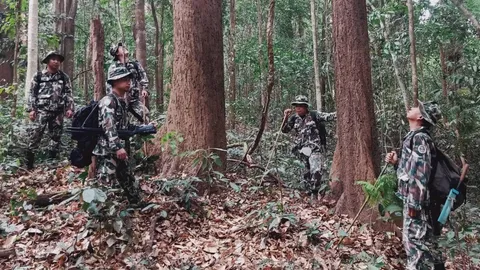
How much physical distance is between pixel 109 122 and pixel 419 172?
339 centimetres

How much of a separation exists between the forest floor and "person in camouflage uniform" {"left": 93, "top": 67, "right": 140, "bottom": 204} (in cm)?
31

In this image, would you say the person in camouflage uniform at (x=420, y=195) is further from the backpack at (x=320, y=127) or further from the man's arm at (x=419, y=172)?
the backpack at (x=320, y=127)

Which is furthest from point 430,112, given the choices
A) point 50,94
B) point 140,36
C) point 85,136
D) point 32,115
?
point 140,36

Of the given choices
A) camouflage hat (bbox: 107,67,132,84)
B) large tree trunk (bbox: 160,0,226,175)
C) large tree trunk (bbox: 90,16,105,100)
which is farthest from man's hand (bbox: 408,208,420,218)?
large tree trunk (bbox: 90,16,105,100)

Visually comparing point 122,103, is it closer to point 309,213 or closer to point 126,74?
point 126,74

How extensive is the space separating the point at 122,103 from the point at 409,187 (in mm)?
3422

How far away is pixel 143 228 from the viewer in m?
5.14

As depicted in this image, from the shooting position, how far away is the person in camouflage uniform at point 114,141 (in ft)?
16.1

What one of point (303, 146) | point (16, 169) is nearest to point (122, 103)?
point (16, 169)

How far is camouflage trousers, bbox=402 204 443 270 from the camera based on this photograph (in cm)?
445

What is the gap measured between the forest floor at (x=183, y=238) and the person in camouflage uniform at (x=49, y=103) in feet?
5.08

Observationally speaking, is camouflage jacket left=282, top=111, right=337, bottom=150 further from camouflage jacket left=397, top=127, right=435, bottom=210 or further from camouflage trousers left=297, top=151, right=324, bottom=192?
camouflage jacket left=397, top=127, right=435, bottom=210

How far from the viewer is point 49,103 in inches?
306

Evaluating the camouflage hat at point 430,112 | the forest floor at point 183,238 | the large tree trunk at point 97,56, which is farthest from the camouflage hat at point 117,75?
the camouflage hat at point 430,112
